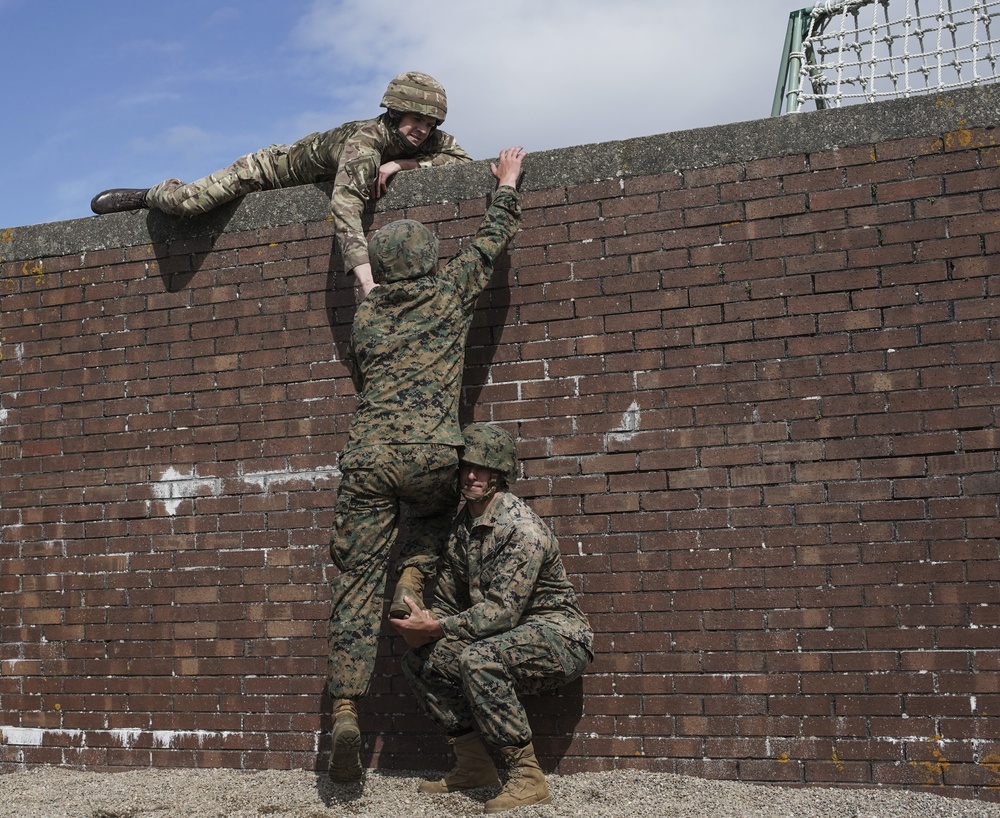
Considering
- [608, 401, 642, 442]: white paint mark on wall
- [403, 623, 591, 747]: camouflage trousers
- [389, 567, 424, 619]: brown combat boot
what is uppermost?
[608, 401, 642, 442]: white paint mark on wall

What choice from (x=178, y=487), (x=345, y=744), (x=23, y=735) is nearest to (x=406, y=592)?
(x=345, y=744)

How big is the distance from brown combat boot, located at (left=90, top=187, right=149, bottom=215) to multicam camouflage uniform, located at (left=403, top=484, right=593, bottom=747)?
2.89 meters

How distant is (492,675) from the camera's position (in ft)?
16.2

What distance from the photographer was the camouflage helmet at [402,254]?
18.1ft

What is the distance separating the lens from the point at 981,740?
496 centimetres

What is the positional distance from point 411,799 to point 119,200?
12.6 feet

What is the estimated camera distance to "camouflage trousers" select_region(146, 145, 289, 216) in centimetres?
645

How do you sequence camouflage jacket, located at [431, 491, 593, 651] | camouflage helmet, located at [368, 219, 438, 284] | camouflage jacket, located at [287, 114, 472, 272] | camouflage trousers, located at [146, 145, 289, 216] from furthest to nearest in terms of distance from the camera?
camouflage trousers, located at [146, 145, 289, 216]
camouflage jacket, located at [287, 114, 472, 272]
camouflage helmet, located at [368, 219, 438, 284]
camouflage jacket, located at [431, 491, 593, 651]

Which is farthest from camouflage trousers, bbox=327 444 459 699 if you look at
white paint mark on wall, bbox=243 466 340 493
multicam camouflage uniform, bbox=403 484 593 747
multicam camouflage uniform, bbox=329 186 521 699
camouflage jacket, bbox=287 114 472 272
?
camouflage jacket, bbox=287 114 472 272

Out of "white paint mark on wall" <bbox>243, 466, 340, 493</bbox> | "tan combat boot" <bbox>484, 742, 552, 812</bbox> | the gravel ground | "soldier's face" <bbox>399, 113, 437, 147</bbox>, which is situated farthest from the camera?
"soldier's face" <bbox>399, 113, 437, 147</bbox>

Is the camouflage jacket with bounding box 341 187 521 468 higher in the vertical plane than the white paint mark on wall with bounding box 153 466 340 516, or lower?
higher

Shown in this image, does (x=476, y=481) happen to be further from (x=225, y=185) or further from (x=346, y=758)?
(x=225, y=185)

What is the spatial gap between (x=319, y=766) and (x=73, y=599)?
5.64ft

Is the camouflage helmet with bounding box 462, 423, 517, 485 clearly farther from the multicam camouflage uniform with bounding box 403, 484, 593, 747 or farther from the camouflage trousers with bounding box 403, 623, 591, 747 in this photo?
the camouflage trousers with bounding box 403, 623, 591, 747
